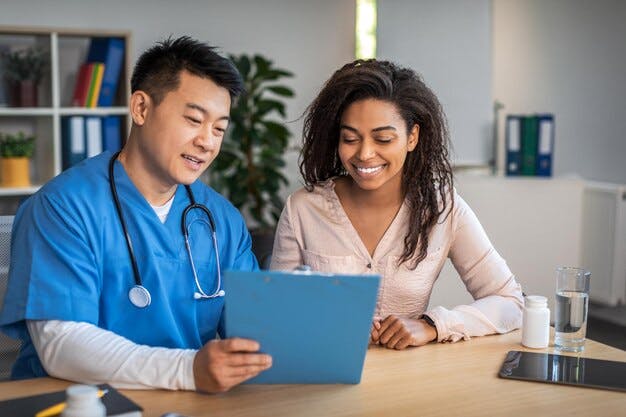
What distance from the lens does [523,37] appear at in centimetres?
547

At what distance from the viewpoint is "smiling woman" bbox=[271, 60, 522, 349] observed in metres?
A: 1.90

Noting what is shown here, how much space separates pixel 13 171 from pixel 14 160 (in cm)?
5

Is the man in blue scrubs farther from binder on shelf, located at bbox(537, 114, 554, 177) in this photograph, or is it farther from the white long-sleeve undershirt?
binder on shelf, located at bbox(537, 114, 554, 177)

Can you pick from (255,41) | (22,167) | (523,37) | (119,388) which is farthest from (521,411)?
(523,37)

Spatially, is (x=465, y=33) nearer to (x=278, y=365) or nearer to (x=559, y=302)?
(x=559, y=302)

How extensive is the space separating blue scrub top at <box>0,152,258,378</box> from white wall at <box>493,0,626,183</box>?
13.5ft

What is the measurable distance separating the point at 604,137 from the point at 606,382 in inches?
174

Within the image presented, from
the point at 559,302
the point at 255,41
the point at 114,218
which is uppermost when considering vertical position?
the point at 255,41

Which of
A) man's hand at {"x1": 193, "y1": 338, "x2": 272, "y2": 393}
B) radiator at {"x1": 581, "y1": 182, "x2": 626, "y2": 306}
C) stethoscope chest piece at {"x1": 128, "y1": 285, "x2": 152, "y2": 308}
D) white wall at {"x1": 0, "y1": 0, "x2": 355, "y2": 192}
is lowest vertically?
radiator at {"x1": 581, "y1": 182, "x2": 626, "y2": 306}

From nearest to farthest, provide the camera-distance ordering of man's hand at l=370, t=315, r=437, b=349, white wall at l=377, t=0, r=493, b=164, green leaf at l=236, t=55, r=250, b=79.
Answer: man's hand at l=370, t=315, r=437, b=349 < green leaf at l=236, t=55, r=250, b=79 < white wall at l=377, t=0, r=493, b=164

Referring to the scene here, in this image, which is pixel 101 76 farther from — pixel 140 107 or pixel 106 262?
pixel 106 262

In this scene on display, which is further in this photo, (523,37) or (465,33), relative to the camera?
(523,37)

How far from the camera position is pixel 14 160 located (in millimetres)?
3809

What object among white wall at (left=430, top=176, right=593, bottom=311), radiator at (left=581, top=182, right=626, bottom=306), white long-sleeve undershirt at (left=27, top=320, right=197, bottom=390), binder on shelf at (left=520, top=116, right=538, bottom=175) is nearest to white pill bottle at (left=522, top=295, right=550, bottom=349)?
white long-sleeve undershirt at (left=27, top=320, right=197, bottom=390)
